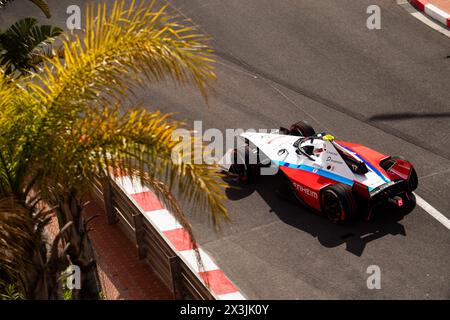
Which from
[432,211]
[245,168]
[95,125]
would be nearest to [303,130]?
[245,168]

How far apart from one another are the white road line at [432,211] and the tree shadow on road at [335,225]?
264mm

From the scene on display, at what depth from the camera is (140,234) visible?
10742 millimetres

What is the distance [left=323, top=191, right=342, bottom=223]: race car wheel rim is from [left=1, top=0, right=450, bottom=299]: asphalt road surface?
0.16 m

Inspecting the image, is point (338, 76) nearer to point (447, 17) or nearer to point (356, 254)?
point (447, 17)

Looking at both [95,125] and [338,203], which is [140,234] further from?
[95,125]

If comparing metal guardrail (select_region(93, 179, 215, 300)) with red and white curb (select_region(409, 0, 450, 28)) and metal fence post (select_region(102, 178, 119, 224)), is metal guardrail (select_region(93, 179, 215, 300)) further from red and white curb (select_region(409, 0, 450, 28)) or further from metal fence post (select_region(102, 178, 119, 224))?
red and white curb (select_region(409, 0, 450, 28))

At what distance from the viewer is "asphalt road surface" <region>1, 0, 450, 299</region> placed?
10.4m

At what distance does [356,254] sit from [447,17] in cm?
846

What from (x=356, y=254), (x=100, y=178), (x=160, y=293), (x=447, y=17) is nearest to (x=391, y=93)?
(x=447, y=17)

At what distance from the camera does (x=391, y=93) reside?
14.6m

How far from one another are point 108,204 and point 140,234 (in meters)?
1.20

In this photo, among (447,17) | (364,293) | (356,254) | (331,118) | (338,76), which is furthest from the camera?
(447,17)

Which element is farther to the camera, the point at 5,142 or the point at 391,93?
the point at 391,93
